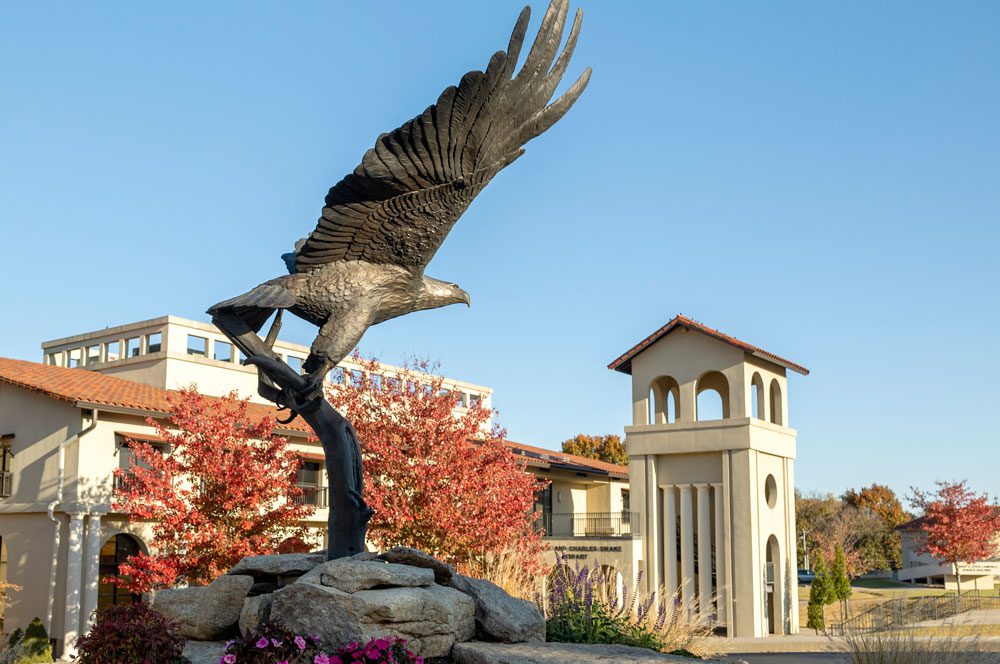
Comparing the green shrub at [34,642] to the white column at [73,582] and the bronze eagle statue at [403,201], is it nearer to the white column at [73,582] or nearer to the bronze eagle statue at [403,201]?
the white column at [73,582]

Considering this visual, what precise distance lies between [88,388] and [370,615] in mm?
19874

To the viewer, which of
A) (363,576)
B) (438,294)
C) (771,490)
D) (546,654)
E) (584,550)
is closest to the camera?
(546,654)

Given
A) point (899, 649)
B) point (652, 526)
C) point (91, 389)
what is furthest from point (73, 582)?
point (899, 649)

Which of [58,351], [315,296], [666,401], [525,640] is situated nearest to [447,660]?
[525,640]

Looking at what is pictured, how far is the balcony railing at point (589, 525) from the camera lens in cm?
3269

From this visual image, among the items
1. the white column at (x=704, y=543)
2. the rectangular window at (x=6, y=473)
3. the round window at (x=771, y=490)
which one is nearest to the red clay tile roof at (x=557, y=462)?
the white column at (x=704, y=543)

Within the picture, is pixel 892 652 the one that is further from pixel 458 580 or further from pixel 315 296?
pixel 315 296

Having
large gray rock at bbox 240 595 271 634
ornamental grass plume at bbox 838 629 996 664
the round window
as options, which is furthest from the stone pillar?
large gray rock at bbox 240 595 271 634

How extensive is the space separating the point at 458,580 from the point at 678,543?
24.9 meters

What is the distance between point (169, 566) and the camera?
19812 mm

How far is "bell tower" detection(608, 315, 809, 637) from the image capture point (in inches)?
1144

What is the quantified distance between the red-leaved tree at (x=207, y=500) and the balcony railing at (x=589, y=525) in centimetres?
1358

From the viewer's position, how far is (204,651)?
900 centimetres

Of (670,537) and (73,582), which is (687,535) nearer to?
(670,537)
